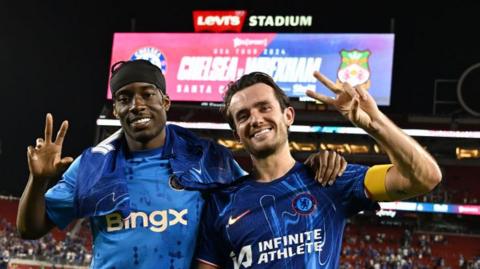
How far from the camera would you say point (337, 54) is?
2041cm

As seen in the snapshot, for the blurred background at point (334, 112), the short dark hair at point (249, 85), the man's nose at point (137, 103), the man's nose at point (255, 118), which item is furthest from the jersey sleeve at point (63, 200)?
the blurred background at point (334, 112)

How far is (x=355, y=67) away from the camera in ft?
65.5

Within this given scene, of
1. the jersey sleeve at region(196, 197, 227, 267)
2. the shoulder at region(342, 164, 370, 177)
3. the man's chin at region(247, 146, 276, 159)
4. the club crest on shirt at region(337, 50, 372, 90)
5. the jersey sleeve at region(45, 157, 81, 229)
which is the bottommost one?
the jersey sleeve at region(196, 197, 227, 267)

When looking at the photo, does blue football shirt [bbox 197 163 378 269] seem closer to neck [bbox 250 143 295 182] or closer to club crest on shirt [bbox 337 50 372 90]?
neck [bbox 250 143 295 182]

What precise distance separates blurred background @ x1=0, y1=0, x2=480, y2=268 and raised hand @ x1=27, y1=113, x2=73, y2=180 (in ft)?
52.0

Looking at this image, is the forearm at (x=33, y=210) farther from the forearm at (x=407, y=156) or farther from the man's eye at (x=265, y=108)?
the forearm at (x=407, y=156)

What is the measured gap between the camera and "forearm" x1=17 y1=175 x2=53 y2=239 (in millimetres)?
2486

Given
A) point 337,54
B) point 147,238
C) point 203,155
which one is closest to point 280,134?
point 203,155

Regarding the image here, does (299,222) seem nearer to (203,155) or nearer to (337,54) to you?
(203,155)

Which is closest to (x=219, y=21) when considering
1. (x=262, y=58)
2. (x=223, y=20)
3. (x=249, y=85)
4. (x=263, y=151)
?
(x=223, y=20)

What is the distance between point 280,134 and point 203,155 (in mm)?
429

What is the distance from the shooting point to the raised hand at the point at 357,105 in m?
2.12

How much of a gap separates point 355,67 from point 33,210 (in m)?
18.4

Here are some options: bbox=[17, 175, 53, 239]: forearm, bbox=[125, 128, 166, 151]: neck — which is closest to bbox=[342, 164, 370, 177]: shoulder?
bbox=[125, 128, 166, 151]: neck
